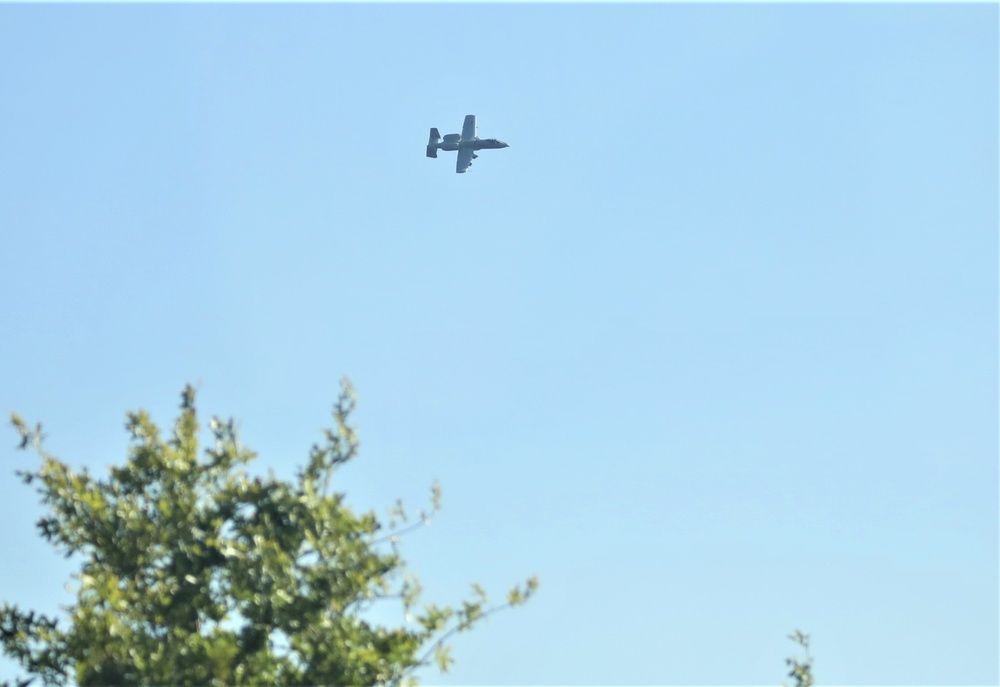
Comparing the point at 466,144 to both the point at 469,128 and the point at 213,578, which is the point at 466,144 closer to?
the point at 469,128

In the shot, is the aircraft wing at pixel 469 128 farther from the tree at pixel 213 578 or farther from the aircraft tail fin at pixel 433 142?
the tree at pixel 213 578

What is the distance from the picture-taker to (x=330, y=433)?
25078mm

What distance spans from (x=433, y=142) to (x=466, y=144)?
2438 millimetres

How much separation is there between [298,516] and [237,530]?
4.22 ft

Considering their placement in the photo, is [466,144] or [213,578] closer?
[213,578]

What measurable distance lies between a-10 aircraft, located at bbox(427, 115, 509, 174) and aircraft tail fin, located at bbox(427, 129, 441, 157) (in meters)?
0.18

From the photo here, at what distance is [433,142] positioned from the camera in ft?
242

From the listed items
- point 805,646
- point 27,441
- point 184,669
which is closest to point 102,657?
point 184,669

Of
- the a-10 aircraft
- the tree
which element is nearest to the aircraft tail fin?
the a-10 aircraft

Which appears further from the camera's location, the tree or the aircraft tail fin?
the aircraft tail fin

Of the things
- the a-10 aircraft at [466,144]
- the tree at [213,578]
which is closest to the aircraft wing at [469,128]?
the a-10 aircraft at [466,144]

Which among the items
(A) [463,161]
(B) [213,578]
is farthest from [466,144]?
(B) [213,578]

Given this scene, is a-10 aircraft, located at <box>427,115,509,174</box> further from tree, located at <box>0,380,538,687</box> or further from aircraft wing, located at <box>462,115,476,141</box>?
tree, located at <box>0,380,538,687</box>

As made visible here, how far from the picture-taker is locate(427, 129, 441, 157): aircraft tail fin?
242ft
